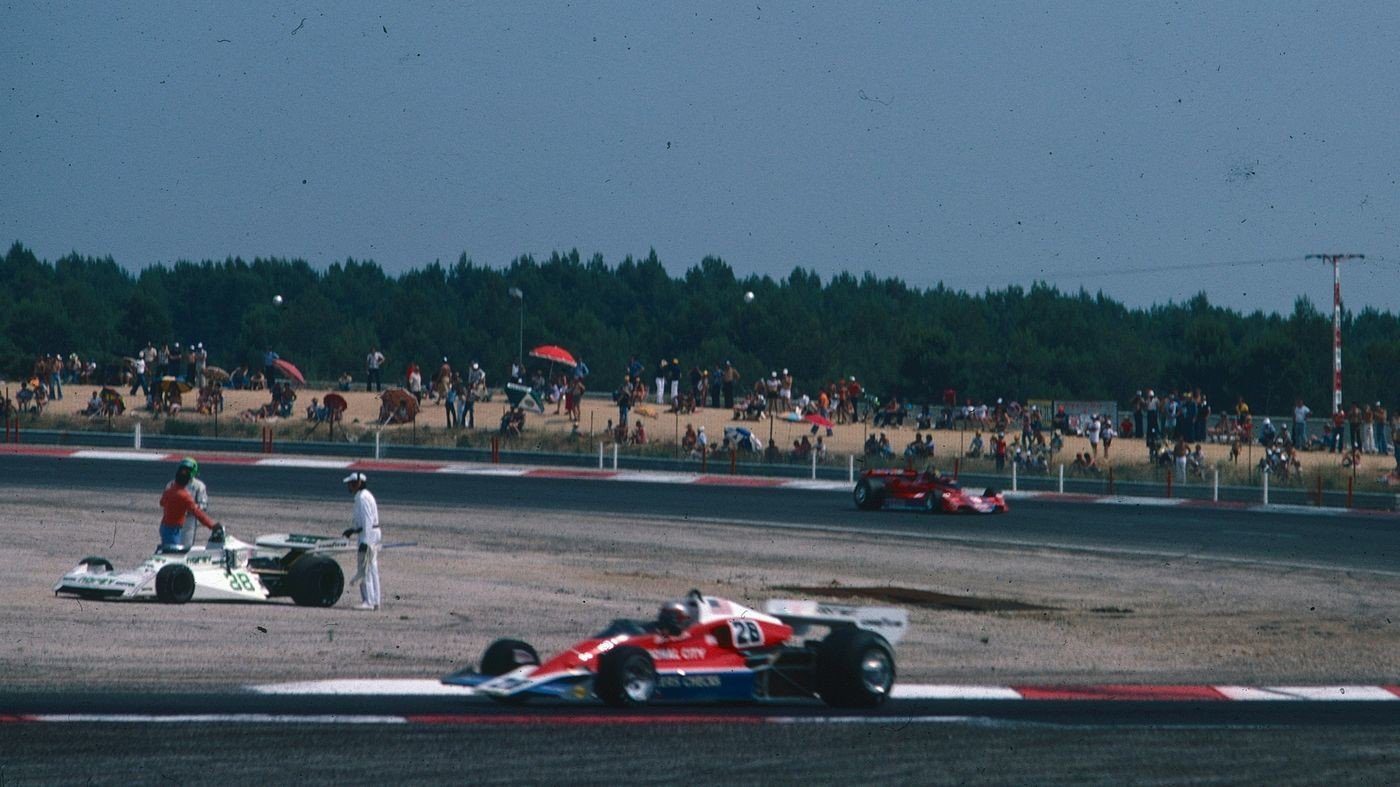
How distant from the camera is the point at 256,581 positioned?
18.9m

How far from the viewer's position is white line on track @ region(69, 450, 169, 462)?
42344mm

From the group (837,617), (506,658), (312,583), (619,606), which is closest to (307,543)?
(312,583)

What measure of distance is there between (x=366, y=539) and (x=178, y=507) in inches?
81.3

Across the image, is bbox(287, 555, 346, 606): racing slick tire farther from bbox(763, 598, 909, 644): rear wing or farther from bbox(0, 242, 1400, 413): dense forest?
bbox(0, 242, 1400, 413): dense forest

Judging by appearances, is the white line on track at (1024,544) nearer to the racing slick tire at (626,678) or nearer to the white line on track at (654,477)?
the white line on track at (654,477)

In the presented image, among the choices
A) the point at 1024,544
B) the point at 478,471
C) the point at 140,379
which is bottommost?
the point at 1024,544

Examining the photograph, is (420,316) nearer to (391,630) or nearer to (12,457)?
(12,457)

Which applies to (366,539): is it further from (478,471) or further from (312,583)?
(478,471)

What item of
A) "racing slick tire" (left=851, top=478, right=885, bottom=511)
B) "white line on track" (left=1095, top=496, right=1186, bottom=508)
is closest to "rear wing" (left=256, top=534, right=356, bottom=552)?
"racing slick tire" (left=851, top=478, right=885, bottom=511)

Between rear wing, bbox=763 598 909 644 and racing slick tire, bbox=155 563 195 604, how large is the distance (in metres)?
7.53

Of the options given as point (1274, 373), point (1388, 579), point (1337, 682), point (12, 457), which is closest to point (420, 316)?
point (1274, 373)

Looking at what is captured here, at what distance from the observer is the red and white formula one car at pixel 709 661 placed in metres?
12.6

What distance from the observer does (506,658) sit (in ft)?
43.0

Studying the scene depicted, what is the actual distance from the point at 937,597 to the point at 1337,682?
7076 mm
